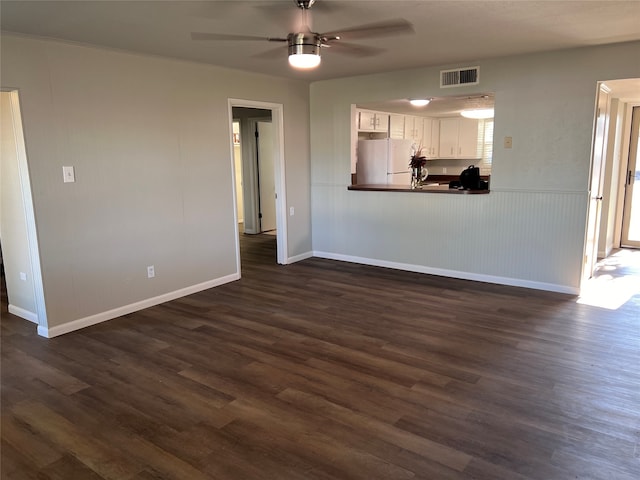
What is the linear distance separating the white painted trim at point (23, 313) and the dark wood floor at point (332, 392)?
7 cm

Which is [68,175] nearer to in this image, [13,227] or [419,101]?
[13,227]

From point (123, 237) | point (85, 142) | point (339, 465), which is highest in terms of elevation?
point (85, 142)

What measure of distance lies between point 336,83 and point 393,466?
4.84m

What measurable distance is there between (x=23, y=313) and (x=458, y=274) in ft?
14.8

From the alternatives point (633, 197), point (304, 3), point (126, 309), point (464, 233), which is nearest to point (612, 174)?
point (633, 197)

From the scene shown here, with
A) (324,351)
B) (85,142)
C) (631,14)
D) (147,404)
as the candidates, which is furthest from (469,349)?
(85,142)

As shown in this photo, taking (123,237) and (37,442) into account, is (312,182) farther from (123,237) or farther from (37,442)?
(37,442)

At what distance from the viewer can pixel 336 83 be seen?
578cm

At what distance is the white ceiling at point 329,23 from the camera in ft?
9.14

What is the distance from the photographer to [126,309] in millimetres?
4191

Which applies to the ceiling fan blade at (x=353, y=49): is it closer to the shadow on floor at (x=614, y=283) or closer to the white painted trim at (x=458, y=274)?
the white painted trim at (x=458, y=274)

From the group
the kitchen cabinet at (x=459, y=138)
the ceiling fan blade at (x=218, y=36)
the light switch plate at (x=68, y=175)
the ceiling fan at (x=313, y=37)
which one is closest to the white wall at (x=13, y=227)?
the light switch plate at (x=68, y=175)

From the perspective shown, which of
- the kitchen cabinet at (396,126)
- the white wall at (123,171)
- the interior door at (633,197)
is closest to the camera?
the white wall at (123,171)

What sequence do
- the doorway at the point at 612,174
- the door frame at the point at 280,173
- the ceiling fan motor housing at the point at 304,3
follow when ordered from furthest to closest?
the door frame at the point at 280,173, the doorway at the point at 612,174, the ceiling fan motor housing at the point at 304,3
